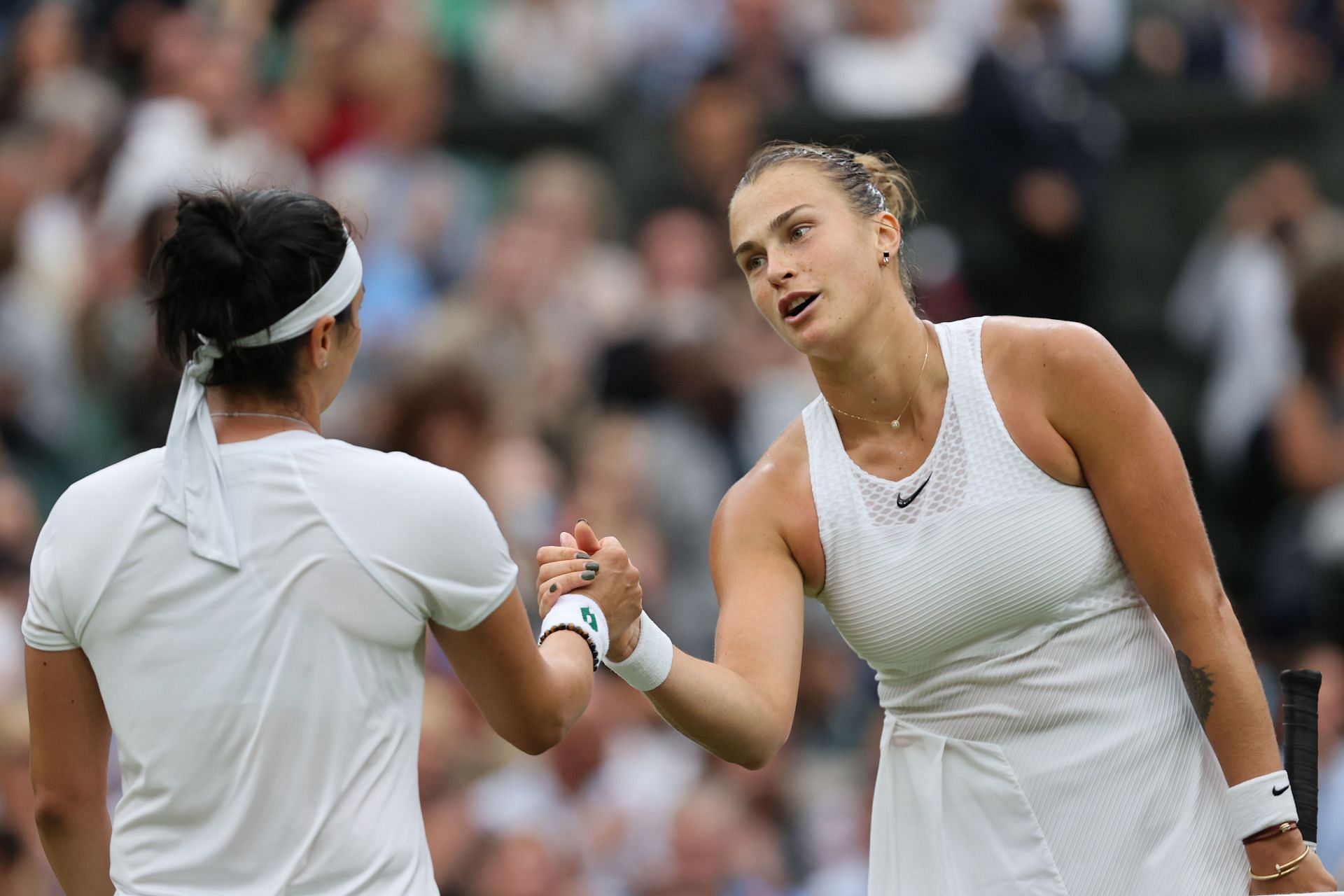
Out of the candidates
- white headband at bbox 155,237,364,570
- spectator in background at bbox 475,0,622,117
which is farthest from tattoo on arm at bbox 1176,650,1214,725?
spectator in background at bbox 475,0,622,117

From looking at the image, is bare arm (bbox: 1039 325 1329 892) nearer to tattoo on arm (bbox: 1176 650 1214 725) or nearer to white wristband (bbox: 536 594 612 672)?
tattoo on arm (bbox: 1176 650 1214 725)

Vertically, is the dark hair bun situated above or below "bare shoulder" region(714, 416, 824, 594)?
above

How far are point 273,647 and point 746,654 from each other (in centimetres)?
100

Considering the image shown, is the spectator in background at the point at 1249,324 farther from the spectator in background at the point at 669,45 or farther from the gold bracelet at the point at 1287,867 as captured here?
the gold bracelet at the point at 1287,867

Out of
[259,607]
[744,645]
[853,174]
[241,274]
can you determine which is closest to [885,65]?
[853,174]

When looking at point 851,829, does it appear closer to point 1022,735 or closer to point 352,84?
point 1022,735

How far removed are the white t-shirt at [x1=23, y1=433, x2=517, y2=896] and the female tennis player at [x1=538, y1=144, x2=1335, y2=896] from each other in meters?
0.56

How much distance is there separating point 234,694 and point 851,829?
410 cm

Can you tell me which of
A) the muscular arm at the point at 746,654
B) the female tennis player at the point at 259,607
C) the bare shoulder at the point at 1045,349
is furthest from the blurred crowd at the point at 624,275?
the female tennis player at the point at 259,607

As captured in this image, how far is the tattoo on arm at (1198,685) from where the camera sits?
117 inches

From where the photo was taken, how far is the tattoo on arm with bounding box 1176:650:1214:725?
9.77ft

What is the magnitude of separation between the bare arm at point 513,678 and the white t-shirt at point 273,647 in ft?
0.12

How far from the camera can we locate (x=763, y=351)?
7.55 meters

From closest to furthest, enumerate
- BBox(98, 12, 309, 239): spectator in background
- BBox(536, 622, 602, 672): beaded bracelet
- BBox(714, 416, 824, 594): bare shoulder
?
BBox(536, 622, 602, 672): beaded bracelet
BBox(714, 416, 824, 594): bare shoulder
BBox(98, 12, 309, 239): spectator in background
